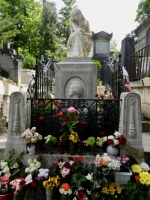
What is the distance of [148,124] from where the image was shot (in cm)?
599

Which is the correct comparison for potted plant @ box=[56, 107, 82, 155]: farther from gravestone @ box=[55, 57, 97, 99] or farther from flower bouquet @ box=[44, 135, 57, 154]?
gravestone @ box=[55, 57, 97, 99]

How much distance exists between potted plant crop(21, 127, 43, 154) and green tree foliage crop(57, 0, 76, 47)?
2924 centimetres

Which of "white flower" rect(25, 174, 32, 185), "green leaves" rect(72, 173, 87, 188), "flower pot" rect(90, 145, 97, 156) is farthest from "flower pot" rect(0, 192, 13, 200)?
"flower pot" rect(90, 145, 97, 156)

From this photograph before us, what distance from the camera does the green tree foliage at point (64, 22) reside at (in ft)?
99.8

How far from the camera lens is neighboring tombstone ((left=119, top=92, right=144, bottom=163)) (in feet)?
10.5

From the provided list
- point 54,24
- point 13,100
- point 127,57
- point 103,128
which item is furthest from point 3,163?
point 54,24

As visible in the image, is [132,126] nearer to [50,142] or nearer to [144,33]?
[50,142]

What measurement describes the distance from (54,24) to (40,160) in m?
28.4

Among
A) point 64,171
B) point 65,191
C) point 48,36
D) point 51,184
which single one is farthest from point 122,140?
point 48,36

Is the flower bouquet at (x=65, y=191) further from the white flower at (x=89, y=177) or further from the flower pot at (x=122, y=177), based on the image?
the flower pot at (x=122, y=177)

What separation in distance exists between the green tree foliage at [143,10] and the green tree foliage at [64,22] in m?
13.1

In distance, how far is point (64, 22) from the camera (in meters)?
30.3

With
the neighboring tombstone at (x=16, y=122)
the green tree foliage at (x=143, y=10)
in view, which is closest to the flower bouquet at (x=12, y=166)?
the neighboring tombstone at (x=16, y=122)

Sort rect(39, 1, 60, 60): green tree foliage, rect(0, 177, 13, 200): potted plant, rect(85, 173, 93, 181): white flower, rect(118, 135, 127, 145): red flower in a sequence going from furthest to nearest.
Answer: rect(39, 1, 60, 60): green tree foliage < rect(118, 135, 127, 145): red flower < rect(0, 177, 13, 200): potted plant < rect(85, 173, 93, 181): white flower
